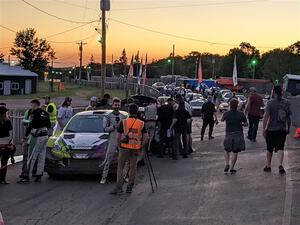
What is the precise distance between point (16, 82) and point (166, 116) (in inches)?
2463

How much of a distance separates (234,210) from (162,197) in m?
1.58

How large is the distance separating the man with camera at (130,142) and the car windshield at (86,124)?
2449 millimetres

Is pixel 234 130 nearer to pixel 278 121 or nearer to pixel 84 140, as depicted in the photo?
pixel 278 121

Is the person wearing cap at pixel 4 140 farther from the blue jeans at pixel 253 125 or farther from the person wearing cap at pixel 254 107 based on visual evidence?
the blue jeans at pixel 253 125

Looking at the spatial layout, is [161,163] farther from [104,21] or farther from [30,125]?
[104,21]

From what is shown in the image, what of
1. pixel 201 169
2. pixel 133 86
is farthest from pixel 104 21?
pixel 133 86

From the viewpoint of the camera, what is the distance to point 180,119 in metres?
14.4

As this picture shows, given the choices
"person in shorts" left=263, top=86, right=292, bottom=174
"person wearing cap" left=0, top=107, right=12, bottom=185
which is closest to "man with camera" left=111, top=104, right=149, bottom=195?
"person wearing cap" left=0, top=107, right=12, bottom=185

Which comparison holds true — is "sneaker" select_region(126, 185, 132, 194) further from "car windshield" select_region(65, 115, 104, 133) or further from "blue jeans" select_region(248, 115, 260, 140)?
"blue jeans" select_region(248, 115, 260, 140)

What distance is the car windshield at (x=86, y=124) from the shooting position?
12.1 meters

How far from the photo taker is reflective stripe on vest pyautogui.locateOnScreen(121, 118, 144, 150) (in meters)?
9.52

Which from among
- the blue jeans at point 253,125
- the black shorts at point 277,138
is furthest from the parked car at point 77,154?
the blue jeans at point 253,125

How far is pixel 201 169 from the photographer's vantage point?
12.4 m

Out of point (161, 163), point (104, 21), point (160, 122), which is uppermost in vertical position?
point (104, 21)
